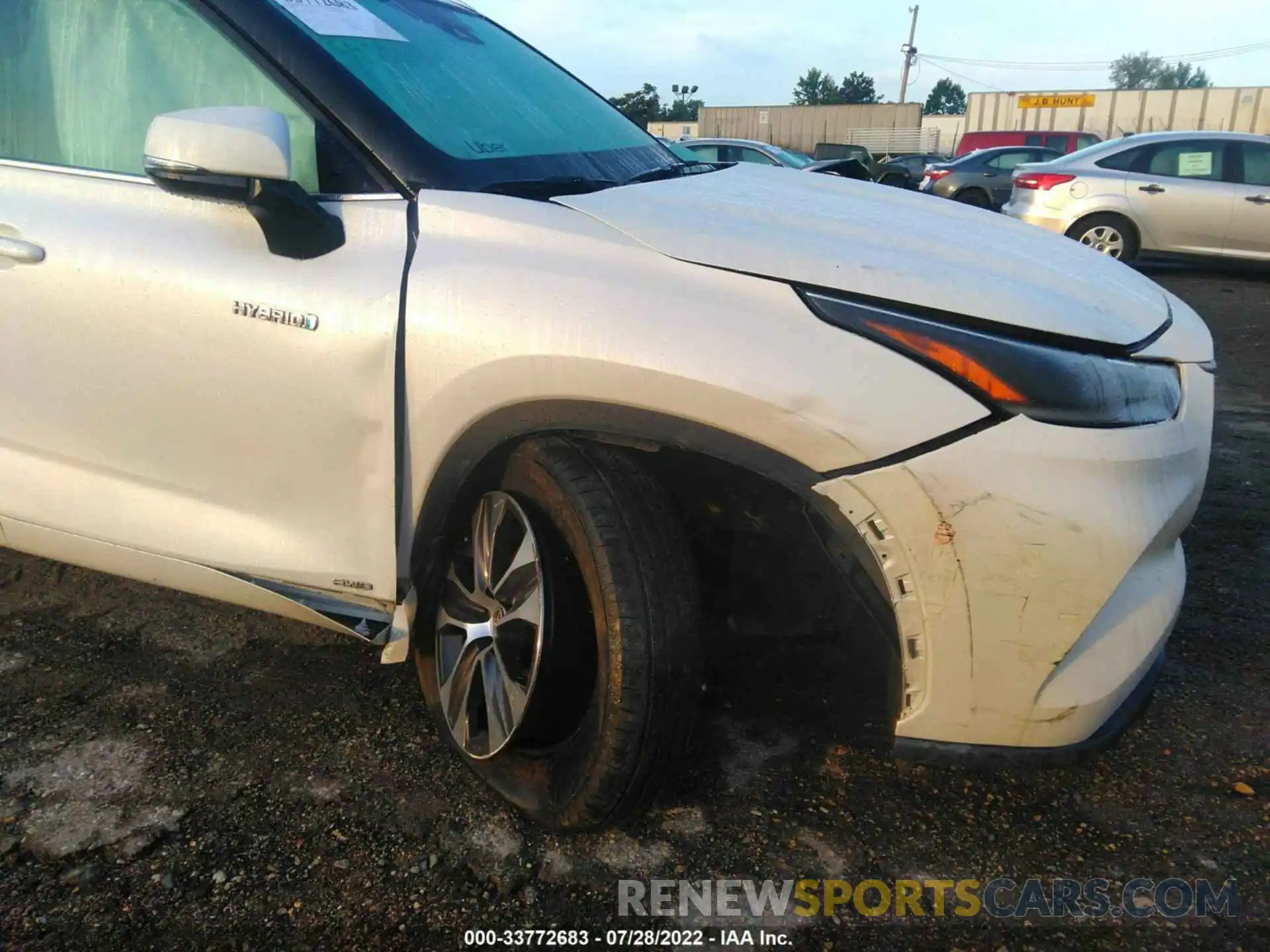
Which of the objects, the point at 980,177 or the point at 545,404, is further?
the point at 980,177

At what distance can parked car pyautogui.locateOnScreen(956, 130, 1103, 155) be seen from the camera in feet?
A: 58.7

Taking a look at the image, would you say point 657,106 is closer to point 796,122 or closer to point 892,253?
point 796,122

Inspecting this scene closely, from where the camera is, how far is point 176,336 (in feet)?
6.19

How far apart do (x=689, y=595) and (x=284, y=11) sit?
139cm

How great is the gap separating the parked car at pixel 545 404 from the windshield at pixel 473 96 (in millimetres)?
16

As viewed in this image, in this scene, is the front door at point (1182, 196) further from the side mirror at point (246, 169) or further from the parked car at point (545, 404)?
the side mirror at point (246, 169)

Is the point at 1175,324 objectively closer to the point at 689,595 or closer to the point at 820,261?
the point at 820,261

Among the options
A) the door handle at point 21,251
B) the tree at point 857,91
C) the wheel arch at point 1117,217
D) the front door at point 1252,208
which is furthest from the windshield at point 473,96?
the tree at point 857,91

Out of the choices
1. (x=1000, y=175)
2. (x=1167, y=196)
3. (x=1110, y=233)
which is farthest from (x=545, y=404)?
(x=1000, y=175)

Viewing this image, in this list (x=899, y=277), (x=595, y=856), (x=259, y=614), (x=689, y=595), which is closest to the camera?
(x=899, y=277)

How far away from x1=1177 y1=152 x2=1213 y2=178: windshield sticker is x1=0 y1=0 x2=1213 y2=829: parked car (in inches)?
334

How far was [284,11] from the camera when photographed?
1.92 meters

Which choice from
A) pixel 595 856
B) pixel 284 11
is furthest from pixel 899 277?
pixel 284 11

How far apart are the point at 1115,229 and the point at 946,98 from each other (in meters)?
96.4
